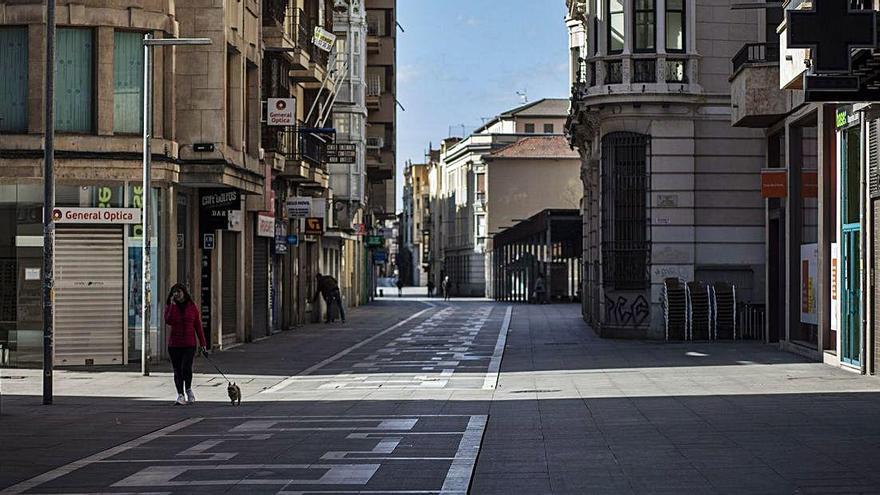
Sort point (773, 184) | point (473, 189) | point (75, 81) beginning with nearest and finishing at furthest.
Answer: point (75, 81), point (773, 184), point (473, 189)

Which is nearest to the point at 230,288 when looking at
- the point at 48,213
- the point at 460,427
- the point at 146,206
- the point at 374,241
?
the point at 146,206

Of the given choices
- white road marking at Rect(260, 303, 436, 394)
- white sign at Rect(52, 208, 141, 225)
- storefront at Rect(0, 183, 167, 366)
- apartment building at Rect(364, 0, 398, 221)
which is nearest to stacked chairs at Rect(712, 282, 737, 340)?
white road marking at Rect(260, 303, 436, 394)

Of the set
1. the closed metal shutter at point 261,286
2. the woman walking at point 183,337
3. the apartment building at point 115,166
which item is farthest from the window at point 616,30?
the woman walking at point 183,337

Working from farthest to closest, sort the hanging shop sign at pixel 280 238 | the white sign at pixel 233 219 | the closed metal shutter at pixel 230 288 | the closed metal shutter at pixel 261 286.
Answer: the hanging shop sign at pixel 280 238, the closed metal shutter at pixel 261 286, the closed metal shutter at pixel 230 288, the white sign at pixel 233 219

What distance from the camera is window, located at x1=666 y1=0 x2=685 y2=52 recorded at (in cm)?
3722

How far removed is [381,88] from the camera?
272ft

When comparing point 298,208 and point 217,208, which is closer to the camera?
point 217,208

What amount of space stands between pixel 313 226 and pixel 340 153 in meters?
7.17

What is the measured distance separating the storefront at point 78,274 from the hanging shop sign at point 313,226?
65.5 ft

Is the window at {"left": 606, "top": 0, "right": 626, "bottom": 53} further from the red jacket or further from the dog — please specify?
the dog

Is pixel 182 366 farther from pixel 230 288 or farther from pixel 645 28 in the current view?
pixel 645 28

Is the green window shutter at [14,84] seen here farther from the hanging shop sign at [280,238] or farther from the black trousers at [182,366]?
the hanging shop sign at [280,238]

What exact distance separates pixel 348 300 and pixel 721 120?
3484 centimetres

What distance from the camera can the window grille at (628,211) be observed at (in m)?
37.4
